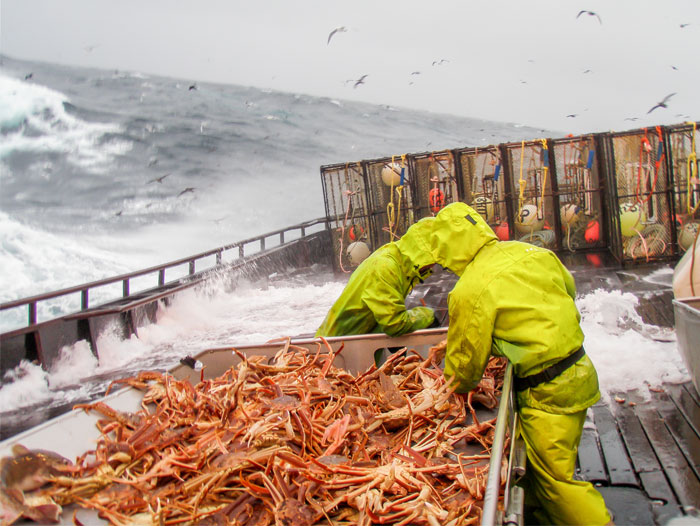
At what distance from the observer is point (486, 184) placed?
9.83m

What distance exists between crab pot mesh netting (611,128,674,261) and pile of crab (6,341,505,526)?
23.4 feet

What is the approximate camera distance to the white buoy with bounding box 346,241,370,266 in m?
10.5

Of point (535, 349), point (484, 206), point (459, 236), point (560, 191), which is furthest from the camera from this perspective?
point (484, 206)

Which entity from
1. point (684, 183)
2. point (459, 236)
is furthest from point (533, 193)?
point (459, 236)

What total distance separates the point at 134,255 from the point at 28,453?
34.7 m

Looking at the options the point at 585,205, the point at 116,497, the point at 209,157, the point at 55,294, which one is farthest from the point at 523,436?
the point at 209,157

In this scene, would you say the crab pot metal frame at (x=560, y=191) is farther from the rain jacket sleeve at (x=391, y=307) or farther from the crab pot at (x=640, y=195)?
the rain jacket sleeve at (x=391, y=307)

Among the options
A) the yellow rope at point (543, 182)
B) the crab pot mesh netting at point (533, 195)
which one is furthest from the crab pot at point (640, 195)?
the crab pot mesh netting at point (533, 195)

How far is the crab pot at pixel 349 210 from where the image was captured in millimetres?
10445

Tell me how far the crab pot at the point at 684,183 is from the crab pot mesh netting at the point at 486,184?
2699 mm

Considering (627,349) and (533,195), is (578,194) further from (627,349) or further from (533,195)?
(627,349)

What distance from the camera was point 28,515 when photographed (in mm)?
1590

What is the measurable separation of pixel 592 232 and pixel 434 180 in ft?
10.7

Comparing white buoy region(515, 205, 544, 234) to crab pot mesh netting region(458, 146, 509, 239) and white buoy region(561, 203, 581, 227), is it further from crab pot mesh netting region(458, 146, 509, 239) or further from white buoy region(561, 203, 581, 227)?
white buoy region(561, 203, 581, 227)
